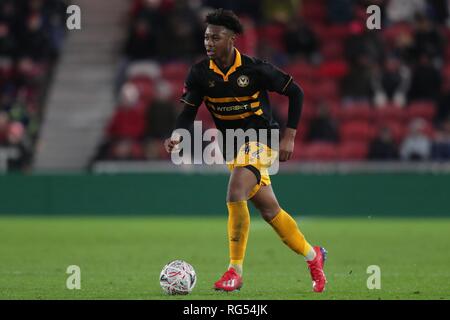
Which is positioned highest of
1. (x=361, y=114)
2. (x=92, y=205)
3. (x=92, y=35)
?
(x=92, y=35)

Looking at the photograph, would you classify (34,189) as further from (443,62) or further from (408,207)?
(443,62)

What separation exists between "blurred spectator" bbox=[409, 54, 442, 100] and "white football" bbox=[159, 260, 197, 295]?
13.7 m

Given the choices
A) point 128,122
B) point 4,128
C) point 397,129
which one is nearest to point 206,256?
point 397,129

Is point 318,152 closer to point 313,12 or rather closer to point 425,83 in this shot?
point 425,83

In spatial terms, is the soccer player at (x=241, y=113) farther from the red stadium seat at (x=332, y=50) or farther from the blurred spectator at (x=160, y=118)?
the red stadium seat at (x=332, y=50)

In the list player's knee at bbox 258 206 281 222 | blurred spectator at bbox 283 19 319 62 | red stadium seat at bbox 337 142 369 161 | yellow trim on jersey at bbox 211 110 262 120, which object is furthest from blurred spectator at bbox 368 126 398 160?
player's knee at bbox 258 206 281 222

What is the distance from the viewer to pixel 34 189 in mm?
21719

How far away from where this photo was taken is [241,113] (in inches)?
399

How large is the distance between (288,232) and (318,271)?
43cm

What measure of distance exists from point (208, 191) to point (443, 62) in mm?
5875

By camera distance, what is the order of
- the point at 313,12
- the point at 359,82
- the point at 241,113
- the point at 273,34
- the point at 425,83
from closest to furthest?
the point at 241,113
the point at 425,83
the point at 359,82
the point at 273,34
the point at 313,12

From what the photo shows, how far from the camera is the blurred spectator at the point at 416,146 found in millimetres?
21062
